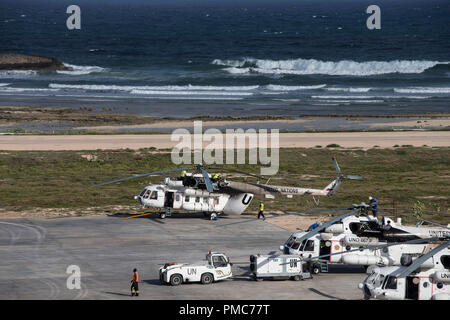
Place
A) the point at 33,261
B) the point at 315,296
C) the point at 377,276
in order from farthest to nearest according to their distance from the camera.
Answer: the point at 33,261
the point at 315,296
the point at 377,276

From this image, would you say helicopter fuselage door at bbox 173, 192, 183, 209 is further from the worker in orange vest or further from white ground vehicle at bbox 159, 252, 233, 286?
the worker in orange vest

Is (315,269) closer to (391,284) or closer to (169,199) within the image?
(391,284)

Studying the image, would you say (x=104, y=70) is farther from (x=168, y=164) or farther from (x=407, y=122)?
(x=168, y=164)

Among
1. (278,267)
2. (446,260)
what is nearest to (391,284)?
(446,260)

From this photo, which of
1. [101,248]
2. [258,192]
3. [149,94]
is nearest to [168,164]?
[258,192]

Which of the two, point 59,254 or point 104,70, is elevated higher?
point 104,70

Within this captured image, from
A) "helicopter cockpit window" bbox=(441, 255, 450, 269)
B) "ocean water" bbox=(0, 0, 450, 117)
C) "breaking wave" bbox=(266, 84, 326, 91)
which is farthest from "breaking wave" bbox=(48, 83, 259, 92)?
"helicopter cockpit window" bbox=(441, 255, 450, 269)

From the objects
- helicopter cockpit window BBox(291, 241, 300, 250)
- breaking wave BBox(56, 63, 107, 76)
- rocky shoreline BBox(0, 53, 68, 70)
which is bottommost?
helicopter cockpit window BBox(291, 241, 300, 250)
